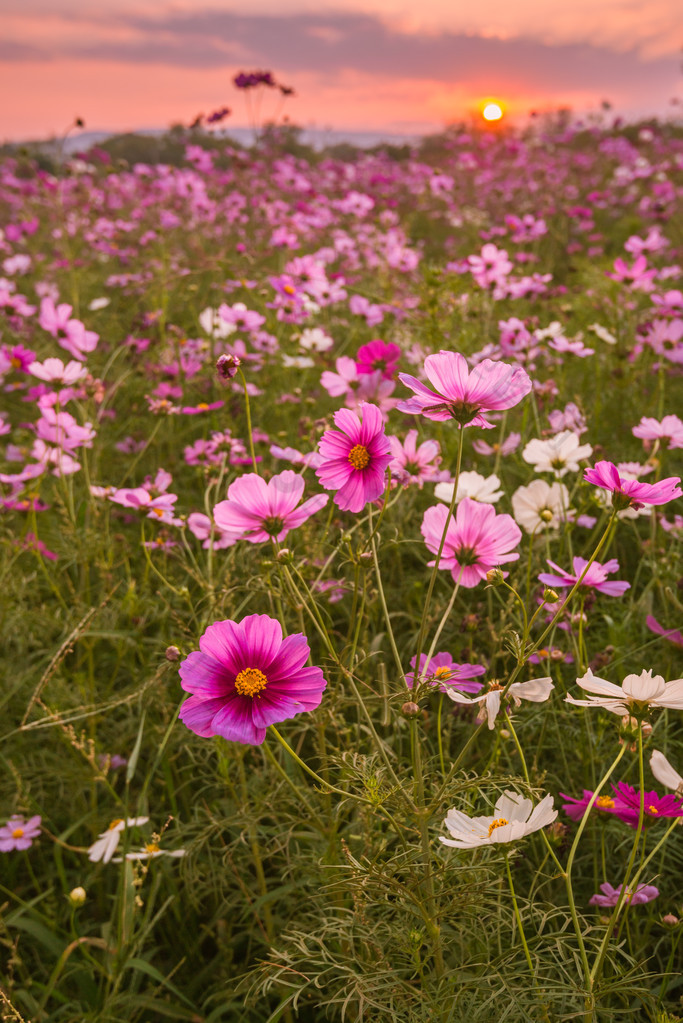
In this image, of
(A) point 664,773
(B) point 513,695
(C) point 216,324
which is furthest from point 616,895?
(C) point 216,324

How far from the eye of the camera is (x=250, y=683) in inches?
24.6

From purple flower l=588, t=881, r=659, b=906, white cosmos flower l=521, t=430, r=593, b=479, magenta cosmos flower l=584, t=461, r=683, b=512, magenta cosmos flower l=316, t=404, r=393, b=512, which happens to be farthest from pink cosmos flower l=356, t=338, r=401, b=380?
purple flower l=588, t=881, r=659, b=906

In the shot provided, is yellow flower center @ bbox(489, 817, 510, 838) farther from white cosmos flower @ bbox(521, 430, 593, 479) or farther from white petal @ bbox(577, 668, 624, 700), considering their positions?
white cosmos flower @ bbox(521, 430, 593, 479)

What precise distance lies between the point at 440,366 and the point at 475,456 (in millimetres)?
1287

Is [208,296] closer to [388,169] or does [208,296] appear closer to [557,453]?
[557,453]

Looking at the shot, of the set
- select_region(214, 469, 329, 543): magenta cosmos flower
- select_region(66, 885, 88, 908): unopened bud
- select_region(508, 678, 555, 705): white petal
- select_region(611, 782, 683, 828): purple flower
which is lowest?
select_region(66, 885, 88, 908): unopened bud

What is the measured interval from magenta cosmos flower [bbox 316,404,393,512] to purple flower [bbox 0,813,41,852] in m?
0.79

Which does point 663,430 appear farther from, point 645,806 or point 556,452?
point 645,806

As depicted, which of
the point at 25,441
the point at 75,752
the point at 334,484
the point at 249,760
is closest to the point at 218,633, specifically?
the point at 334,484

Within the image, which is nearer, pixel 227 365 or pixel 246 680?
pixel 246 680

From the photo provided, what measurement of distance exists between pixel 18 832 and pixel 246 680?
2.41 ft

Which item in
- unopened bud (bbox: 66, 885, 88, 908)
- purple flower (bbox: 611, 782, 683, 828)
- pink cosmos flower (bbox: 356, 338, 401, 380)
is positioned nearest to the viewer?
purple flower (bbox: 611, 782, 683, 828)

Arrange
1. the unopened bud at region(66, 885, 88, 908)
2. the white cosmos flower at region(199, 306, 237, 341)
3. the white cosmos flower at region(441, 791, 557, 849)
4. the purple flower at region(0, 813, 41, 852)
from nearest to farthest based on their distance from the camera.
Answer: the white cosmos flower at region(441, 791, 557, 849), the unopened bud at region(66, 885, 88, 908), the purple flower at region(0, 813, 41, 852), the white cosmos flower at region(199, 306, 237, 341)

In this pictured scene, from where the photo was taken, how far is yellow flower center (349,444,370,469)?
0.76 metres
